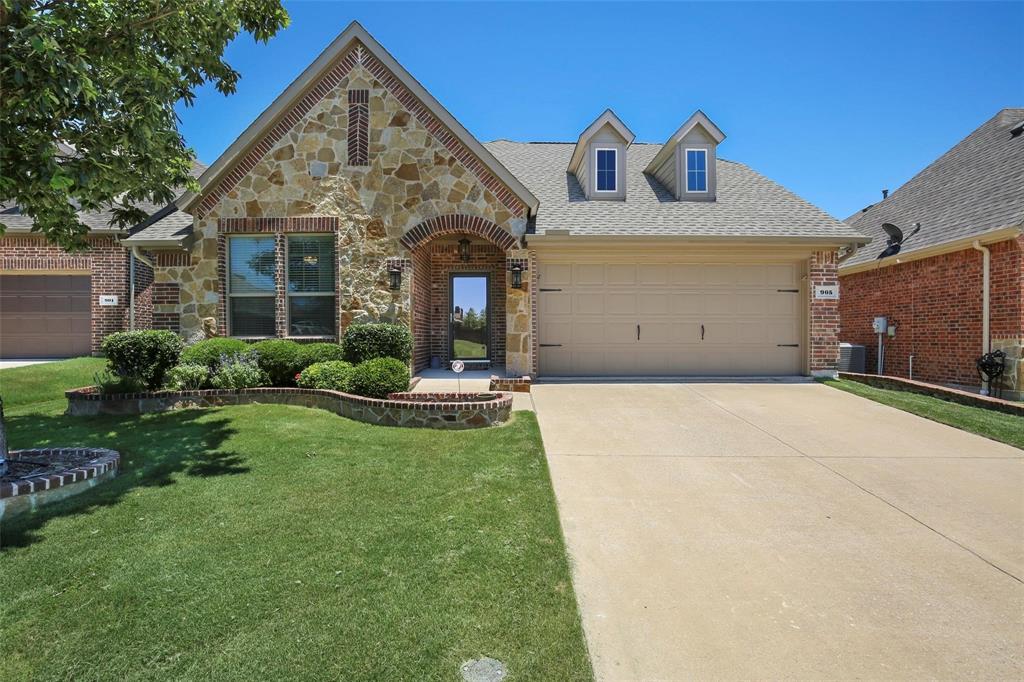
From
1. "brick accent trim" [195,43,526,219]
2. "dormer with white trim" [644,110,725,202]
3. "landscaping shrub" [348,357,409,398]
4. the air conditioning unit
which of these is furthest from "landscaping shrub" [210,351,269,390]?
the air conditioning unit

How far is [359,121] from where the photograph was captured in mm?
9312

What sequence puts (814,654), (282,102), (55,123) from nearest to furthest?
(814,654), (55,123), (282,102)

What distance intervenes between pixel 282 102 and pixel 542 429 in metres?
8.19

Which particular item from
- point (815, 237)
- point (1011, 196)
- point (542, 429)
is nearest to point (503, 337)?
point (542, 429)

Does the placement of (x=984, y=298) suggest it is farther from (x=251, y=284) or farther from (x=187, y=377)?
(x=187, y=377)

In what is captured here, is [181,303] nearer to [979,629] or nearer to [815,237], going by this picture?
[979,629]

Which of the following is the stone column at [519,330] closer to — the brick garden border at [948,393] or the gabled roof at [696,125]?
the gabled roof at [696,125]

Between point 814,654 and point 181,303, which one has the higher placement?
point 181,303

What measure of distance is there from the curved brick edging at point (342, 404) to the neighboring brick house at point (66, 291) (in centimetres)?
506

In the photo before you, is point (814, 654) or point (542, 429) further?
point (542, 429)

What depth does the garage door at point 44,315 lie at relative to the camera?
12.8 m

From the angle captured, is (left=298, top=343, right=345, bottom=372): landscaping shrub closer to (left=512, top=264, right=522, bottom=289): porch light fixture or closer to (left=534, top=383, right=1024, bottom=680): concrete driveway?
(left=512, top=264, right=522, bottom=289): porch light fixture

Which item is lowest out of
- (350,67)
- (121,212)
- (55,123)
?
(121,212)

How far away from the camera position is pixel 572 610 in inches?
105
